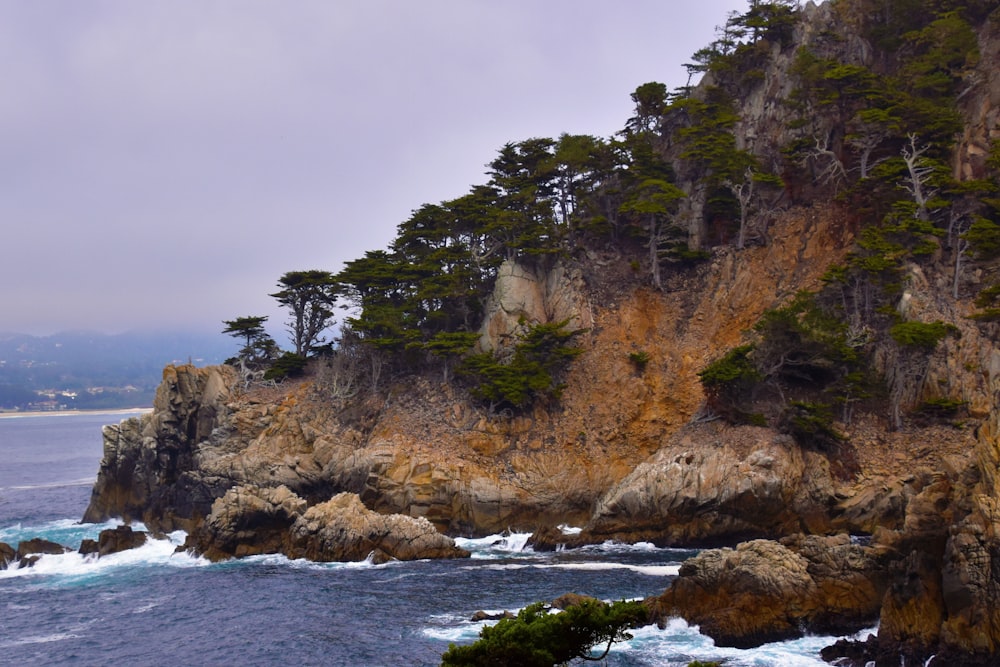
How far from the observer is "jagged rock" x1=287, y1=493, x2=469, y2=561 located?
1729 inches

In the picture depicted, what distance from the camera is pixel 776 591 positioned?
98.5 ft

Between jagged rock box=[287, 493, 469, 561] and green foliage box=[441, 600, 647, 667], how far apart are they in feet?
72.2

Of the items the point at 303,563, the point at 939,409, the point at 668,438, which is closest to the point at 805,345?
the point at 939,409

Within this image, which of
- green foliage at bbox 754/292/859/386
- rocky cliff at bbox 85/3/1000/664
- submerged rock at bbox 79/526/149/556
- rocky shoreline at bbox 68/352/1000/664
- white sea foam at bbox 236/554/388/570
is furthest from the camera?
submerged rock at bbox 79/526/149/556

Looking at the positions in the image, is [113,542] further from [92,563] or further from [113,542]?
[92,563]

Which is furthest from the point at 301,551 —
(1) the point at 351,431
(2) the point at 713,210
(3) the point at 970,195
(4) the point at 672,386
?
(3) the point at 970,195

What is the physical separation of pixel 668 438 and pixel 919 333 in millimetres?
14749

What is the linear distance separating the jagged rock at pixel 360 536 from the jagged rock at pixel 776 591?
15.9 metres

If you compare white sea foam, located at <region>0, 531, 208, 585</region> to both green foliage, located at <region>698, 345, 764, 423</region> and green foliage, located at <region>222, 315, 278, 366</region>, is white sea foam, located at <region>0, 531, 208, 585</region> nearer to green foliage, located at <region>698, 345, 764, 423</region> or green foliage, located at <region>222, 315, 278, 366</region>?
green foliage, located at <region>222, 315, 278, 366</region>

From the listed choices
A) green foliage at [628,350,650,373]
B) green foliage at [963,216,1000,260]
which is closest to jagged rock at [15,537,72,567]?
green foliage at [628,350,650,373]

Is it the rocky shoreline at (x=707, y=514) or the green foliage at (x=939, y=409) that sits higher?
the green foliage at (x=939, y=409)

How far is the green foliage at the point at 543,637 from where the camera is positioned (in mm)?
20750

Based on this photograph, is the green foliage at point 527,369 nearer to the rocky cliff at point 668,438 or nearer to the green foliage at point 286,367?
the rocky cliff at point 668,438

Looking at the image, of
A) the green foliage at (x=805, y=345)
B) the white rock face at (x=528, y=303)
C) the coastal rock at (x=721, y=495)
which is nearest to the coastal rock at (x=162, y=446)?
the white rock face at (x=528, y=303)
